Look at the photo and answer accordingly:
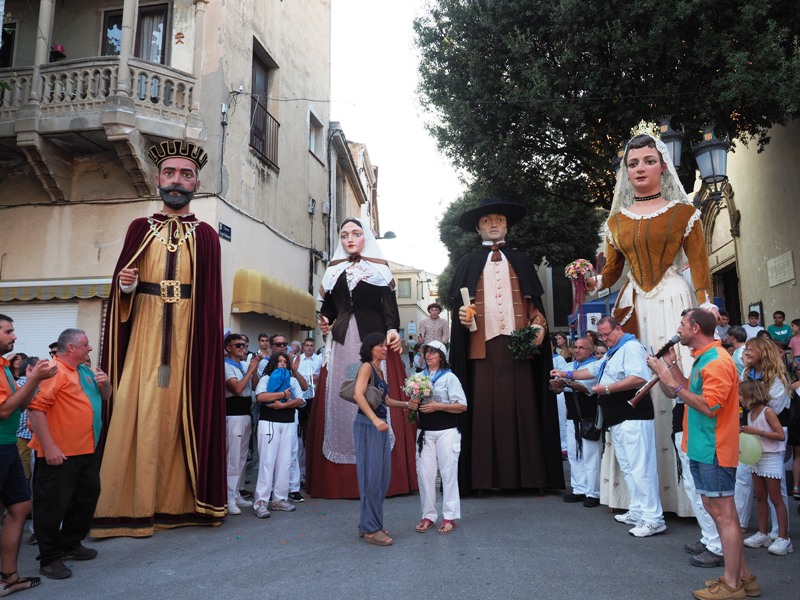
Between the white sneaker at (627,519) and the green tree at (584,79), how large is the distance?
23.0 ft

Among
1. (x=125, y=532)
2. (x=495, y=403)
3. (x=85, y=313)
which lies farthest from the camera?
(x=85, y=313)

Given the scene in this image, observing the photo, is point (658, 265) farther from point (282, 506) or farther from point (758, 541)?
point (282, 506)

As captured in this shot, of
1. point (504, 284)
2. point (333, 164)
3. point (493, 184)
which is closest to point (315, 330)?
point (333, 164)

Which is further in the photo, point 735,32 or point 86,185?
point 86,185

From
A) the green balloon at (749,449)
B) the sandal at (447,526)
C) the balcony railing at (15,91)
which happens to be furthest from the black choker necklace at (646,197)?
the balcony railing at (15,91)

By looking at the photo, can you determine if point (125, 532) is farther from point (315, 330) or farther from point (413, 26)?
point (315, 330)

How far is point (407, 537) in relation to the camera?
4969 mm

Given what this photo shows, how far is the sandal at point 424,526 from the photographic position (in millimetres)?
5117

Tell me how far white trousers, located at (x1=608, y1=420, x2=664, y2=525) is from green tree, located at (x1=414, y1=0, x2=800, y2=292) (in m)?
6.63

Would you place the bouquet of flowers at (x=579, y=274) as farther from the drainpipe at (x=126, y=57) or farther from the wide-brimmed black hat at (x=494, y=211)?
the drainpipe at (x=126, y=57)

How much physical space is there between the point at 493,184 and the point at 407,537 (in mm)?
9767

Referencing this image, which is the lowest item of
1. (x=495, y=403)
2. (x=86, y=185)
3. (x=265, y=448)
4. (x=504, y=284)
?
(x=265, y=448)

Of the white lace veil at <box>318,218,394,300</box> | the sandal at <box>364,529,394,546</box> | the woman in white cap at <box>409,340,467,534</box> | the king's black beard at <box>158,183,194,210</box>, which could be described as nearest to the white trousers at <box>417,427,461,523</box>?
the woman in white cap at <box>409,340,467,534</box>

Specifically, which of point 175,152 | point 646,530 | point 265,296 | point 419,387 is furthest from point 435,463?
point 265,296
